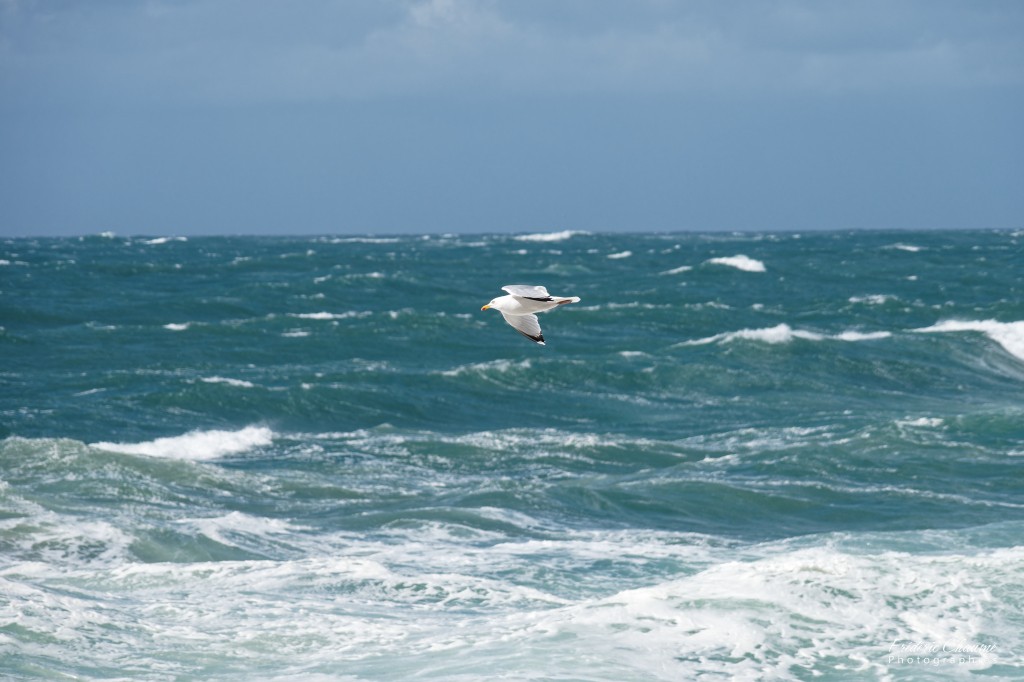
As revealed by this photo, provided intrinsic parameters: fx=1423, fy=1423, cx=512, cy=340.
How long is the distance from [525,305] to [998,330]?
2528 centimetres

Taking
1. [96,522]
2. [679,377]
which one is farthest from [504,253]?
[96,522]

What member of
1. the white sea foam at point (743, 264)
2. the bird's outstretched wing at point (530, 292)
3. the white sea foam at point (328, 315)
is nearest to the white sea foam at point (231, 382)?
the white sea foam at point (328, 315)

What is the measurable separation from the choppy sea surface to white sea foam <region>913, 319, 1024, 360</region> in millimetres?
191

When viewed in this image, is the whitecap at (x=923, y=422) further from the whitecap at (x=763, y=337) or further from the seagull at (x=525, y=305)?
the seagull at (x=525, y=305)

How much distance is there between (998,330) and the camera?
108 ft

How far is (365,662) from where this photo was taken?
10.4 meters

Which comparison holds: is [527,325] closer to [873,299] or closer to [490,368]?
[490,368]

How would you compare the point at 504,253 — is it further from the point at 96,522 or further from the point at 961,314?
the point at 96,522

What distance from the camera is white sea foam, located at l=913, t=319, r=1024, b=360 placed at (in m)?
31.6

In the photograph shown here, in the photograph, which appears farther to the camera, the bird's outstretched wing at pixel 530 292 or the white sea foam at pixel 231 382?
the white sea foam at pixel 231 382

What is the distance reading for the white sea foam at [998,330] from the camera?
1243 inches

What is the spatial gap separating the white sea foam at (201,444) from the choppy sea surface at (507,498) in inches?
3.3

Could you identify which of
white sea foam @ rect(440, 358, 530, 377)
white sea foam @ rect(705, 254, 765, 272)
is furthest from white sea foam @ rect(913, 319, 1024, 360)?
white sea foam @ rect(705, 254, 765, 272)

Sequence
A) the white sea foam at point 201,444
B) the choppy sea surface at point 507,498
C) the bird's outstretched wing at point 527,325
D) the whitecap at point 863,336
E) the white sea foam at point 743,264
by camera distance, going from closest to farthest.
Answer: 1. the bird's outstretched wing at point 527,325
2. the choppy sea surface at point 507,498
3. the white sea foam at point 201,444
4. the whitecap at point 863,336
5. the white sea foam at point 743,264
